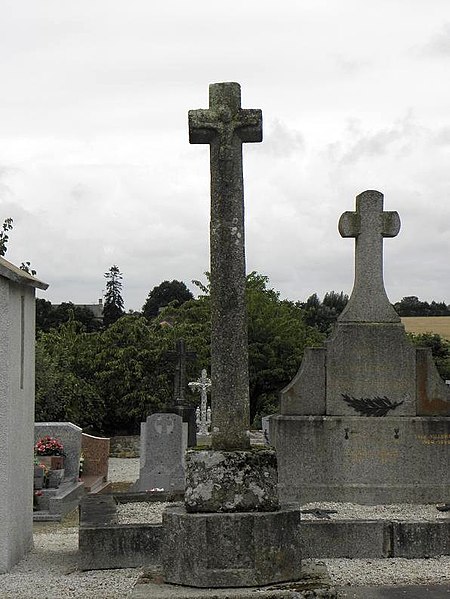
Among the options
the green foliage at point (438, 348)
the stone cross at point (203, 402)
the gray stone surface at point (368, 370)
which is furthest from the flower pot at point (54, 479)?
the green foliage at point (438, 348)

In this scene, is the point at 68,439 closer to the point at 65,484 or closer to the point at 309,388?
the point at 65,484

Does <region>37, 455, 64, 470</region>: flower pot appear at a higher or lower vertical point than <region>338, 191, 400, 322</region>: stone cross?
lower

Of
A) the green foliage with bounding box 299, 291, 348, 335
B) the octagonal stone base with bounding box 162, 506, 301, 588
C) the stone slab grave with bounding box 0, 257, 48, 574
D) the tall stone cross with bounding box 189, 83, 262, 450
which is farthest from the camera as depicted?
the green foliage with bounding box 299, 291, 348, 335

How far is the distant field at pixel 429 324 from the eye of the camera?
61.1 meters

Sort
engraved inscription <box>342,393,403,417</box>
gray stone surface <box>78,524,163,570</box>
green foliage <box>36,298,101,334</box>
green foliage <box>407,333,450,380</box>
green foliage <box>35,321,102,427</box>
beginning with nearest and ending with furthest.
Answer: gray stone surface <box>78,524,163,570</box> < engraved inscription <box>342,393,403,417</box> < green foliage <box>35,321,102,427</box> < green foliage <box>407,333,450,380</box> < green foliage <box>36,298,101,334</box>

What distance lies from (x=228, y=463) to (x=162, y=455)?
1005 cm

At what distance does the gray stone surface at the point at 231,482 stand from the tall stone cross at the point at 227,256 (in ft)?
0.56

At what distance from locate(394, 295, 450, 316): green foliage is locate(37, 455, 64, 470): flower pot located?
61956mm

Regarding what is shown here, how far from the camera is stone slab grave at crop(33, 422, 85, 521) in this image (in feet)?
49.0

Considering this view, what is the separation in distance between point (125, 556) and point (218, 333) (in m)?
3.52

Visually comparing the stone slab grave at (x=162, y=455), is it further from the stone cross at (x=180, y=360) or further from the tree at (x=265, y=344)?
the tree at (x=265, y=344)

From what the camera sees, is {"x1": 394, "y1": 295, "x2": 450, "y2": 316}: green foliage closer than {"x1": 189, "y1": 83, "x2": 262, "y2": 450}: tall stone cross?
No

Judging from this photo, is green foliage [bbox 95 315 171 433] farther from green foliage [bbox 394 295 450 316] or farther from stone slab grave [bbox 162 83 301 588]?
green foliage [bbox 394 295 450 316]

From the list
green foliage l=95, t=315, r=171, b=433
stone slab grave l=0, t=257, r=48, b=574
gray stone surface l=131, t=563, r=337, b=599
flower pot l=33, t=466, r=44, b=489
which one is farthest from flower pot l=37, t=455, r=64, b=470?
green foliage l=95, t=315, r=171, b=433
